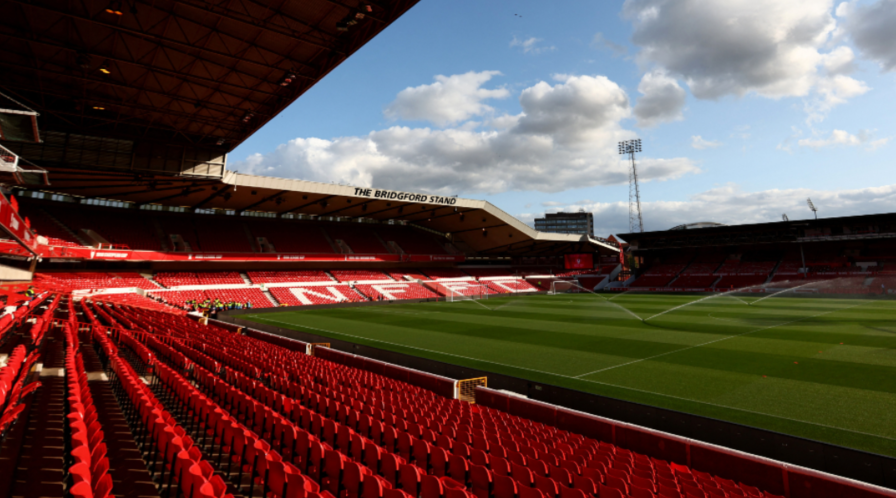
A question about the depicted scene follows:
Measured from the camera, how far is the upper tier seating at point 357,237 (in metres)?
51.0

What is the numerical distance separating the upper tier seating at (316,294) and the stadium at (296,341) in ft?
0.90

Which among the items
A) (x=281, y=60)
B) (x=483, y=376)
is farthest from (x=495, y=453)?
(x=281, y=60)

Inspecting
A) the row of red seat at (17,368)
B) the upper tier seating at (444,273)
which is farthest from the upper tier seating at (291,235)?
the row of red seat at (17,368)

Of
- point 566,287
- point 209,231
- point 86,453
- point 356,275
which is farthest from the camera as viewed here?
point 566,287

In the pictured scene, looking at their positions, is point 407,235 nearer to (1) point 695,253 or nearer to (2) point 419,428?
(1) point 695,253

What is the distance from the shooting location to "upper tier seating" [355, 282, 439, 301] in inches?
1791

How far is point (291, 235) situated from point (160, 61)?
31683mm

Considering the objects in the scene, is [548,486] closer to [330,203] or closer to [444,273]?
[330,203]

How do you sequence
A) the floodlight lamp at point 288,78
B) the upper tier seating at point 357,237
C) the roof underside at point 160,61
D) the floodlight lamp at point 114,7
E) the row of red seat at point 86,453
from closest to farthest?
the row of red seat at point 86,453
the floodlight lamp at point 114,7
the roof underside at point 160,61
the floodlight lamp at point 288,78
the upper tier seating at point 357,237

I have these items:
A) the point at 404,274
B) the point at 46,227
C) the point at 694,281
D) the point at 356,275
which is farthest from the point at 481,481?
the point at 694,281

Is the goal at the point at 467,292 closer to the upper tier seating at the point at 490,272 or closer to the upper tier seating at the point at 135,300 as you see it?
the upper tier seating at the point at 490,272

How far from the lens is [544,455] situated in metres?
6.27

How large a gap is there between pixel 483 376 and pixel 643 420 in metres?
4.22

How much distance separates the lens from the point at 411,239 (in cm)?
5769
